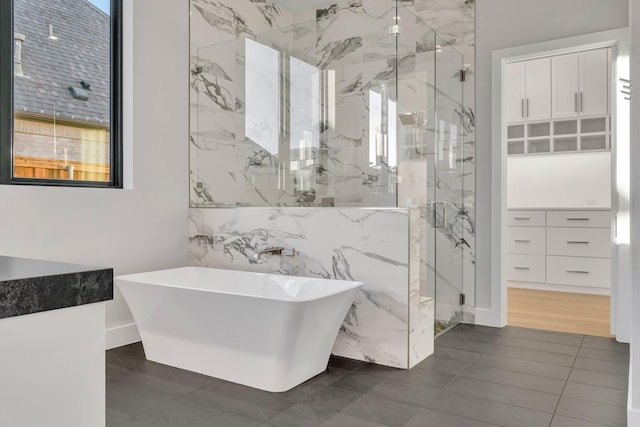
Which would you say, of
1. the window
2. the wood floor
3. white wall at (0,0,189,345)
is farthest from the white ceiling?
the wood floor

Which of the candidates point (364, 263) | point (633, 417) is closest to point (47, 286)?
point (633, 417)

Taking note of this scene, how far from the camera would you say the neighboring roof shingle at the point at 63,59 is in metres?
2.94

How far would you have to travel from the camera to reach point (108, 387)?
2.56 m

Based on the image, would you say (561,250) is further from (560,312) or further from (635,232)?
(635,232)

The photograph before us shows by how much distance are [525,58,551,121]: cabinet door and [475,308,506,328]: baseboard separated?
2978 mm

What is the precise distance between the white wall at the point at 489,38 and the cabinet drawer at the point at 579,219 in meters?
2.00

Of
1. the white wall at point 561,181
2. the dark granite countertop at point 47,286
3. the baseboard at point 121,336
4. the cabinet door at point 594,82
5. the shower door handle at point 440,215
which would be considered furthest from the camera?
the white wall at point 561,181

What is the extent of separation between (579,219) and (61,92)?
17.1 feet

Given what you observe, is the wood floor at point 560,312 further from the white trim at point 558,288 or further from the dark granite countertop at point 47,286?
the dark granite countertop at point 47,286

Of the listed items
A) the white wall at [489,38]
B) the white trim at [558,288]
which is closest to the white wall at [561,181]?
the white trim at [558,288]

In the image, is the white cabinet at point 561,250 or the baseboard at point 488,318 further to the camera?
the white cabinet at point 561,250

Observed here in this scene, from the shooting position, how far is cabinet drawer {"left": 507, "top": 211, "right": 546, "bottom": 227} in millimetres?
5625

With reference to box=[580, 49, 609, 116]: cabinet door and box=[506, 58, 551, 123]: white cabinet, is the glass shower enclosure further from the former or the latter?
box=[580, 49, 609, 116]: cabinet door

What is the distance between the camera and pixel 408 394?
2490 millimetres
